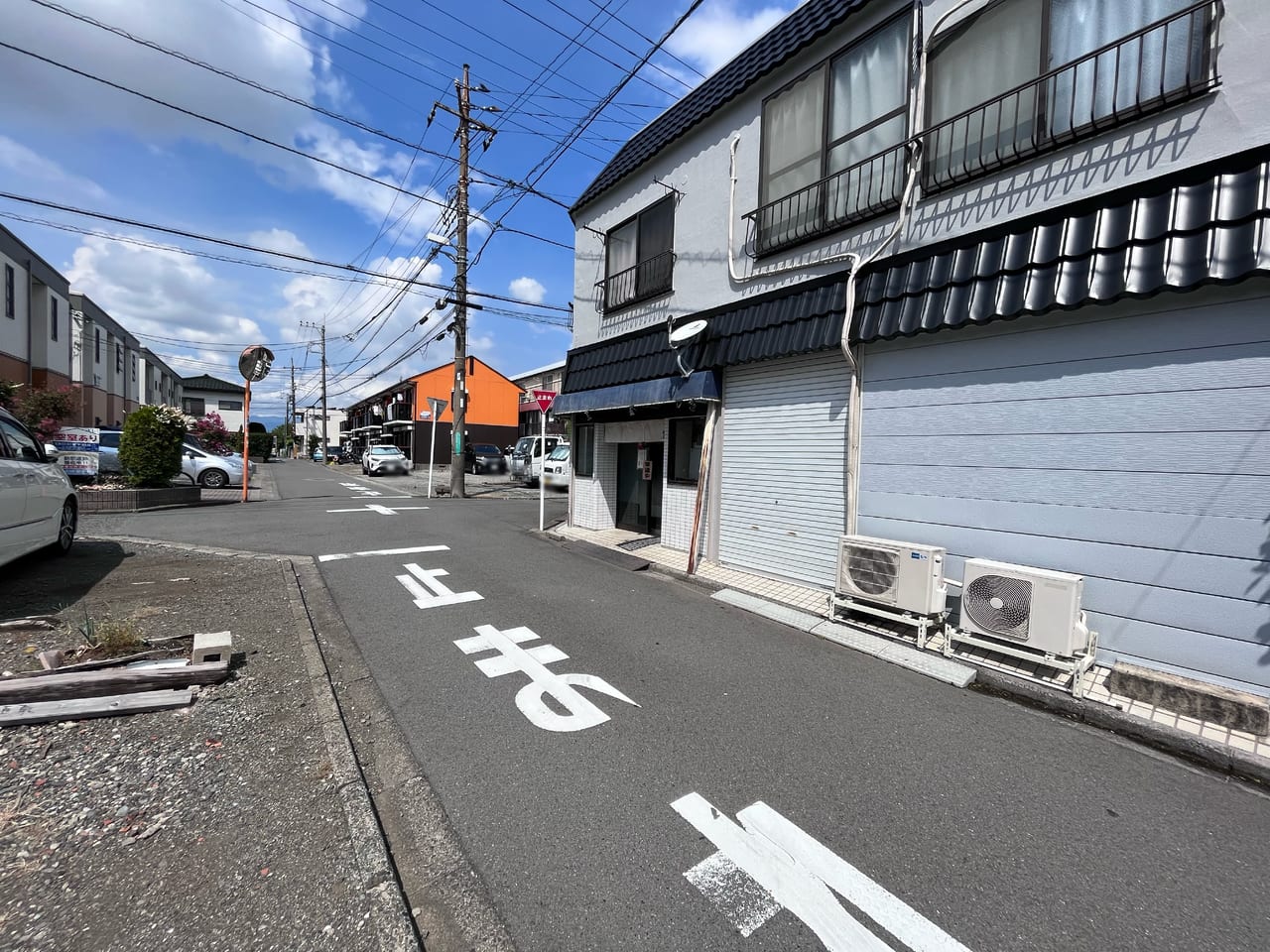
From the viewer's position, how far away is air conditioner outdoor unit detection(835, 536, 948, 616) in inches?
182

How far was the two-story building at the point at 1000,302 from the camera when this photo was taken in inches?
142

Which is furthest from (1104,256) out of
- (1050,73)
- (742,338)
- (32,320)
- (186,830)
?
(32,320)

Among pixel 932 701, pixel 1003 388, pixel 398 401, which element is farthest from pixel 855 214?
pixel 398 401

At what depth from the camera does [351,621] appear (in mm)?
5004

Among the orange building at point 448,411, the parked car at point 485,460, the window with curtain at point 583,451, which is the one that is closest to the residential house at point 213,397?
the orange building at point 448,411

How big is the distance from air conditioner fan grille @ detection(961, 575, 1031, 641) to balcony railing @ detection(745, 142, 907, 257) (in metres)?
3.71

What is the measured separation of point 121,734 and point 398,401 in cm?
4083

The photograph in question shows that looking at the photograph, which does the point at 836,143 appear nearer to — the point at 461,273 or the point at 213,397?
the point at 461,273

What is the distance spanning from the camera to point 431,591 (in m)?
5.96

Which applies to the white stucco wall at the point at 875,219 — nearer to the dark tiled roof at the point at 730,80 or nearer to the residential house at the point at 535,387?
the dark tiled roof at the point at 730,80

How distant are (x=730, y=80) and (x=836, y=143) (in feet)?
7.99

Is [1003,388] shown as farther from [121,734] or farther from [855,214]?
[121,734]

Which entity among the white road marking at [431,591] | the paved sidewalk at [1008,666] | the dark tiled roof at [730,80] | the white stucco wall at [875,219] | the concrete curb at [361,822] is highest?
the dark tiled roof at [730,80]

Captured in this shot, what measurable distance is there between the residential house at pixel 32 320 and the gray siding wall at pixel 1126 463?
27.2m
